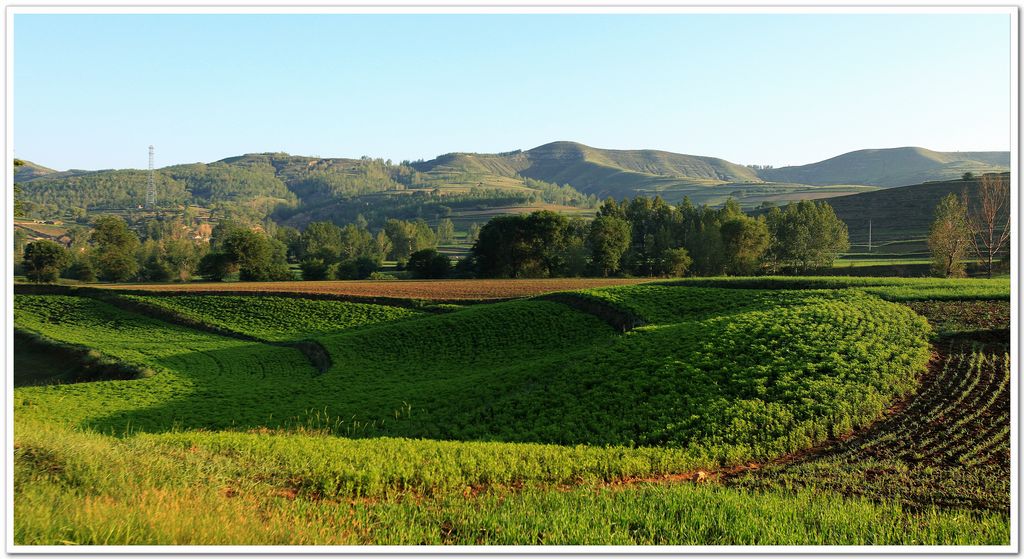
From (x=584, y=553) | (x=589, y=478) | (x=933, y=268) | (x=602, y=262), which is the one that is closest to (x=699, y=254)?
(x=602, y=262)

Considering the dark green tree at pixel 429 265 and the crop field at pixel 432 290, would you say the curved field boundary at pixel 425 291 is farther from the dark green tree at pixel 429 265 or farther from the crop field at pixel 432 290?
the dark green tree at pixel 429 265

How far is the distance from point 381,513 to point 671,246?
92123 mm

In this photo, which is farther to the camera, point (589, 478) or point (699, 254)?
point (699, 254)

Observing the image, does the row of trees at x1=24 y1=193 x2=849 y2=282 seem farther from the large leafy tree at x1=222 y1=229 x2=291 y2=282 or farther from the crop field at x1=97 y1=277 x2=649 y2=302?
the crop field at x1=97 y1=277 x2=649 y2=302

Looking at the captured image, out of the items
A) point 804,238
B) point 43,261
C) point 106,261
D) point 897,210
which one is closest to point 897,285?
point 804,238

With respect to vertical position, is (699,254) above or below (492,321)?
above

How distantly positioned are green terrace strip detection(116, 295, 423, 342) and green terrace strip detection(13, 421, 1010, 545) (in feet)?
126

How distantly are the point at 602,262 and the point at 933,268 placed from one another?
4308cm

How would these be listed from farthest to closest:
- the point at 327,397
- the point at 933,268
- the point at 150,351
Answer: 1. the point at 933,268
2. the point at 150,351
3. the point at 327,397

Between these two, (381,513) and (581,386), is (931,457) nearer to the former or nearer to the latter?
(581,386)

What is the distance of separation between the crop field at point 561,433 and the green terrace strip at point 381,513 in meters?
0.05

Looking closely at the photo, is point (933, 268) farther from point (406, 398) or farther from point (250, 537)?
point (250, 537)

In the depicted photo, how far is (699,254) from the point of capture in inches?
3526

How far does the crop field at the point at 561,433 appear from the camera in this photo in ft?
29.8
